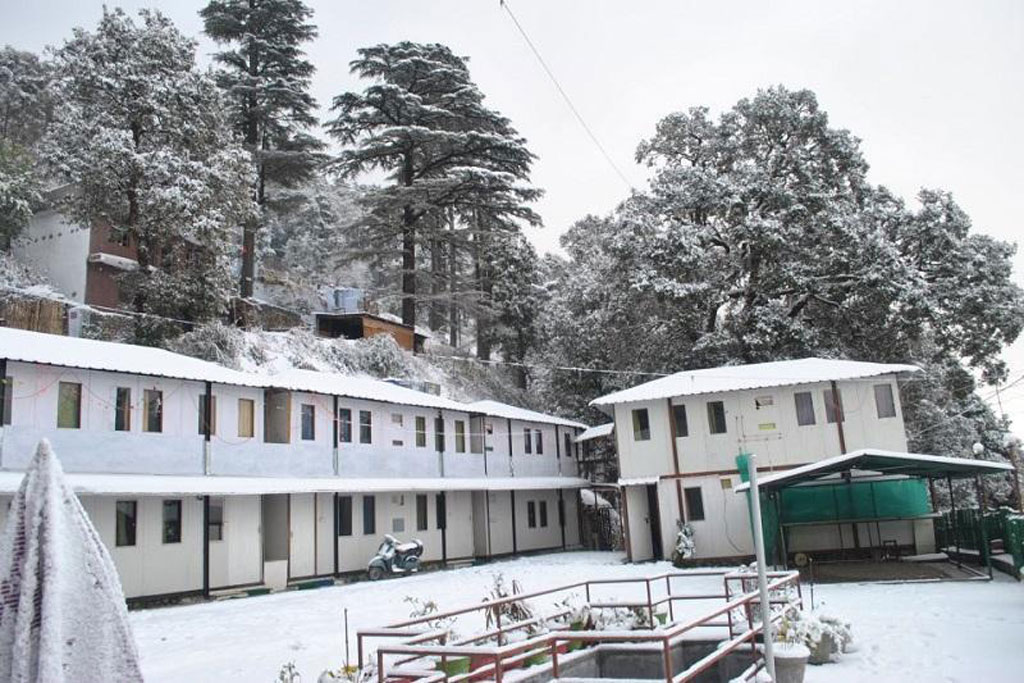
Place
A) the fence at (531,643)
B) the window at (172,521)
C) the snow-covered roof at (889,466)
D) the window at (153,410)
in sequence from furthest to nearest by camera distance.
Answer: the window at (172,521)
the window at (153,410)
the snow-covered roof at (889,466)
the fence at (531,643)

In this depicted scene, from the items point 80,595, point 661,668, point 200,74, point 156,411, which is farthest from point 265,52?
point 80,595

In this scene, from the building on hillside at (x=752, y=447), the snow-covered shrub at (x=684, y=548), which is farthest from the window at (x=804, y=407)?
the snow-covered shrub at (x=684, y=548)

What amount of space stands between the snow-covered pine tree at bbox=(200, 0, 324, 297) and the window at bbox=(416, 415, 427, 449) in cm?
1311

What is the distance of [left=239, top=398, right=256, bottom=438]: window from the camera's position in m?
22.3

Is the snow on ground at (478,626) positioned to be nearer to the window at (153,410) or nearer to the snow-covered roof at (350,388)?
the window at (153,410)

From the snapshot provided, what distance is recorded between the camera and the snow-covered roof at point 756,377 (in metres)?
24.6

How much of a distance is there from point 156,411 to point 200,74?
15.0 m

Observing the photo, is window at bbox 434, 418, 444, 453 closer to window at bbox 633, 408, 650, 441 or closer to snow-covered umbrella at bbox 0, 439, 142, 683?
window at bbox 633, 408, 650, 441

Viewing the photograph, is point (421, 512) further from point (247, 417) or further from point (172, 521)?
point (172, 521)

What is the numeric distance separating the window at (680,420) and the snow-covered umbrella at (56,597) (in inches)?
959

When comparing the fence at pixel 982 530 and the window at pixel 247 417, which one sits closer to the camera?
the fence at pixel 982 530

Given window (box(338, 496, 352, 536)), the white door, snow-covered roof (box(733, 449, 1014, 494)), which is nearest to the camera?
snow-covered roof (box(733, 449, 1014, 494))

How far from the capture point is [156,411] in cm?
2016

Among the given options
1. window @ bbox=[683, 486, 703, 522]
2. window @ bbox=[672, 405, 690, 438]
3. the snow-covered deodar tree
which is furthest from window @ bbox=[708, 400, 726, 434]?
the snow-covered deodar tree
